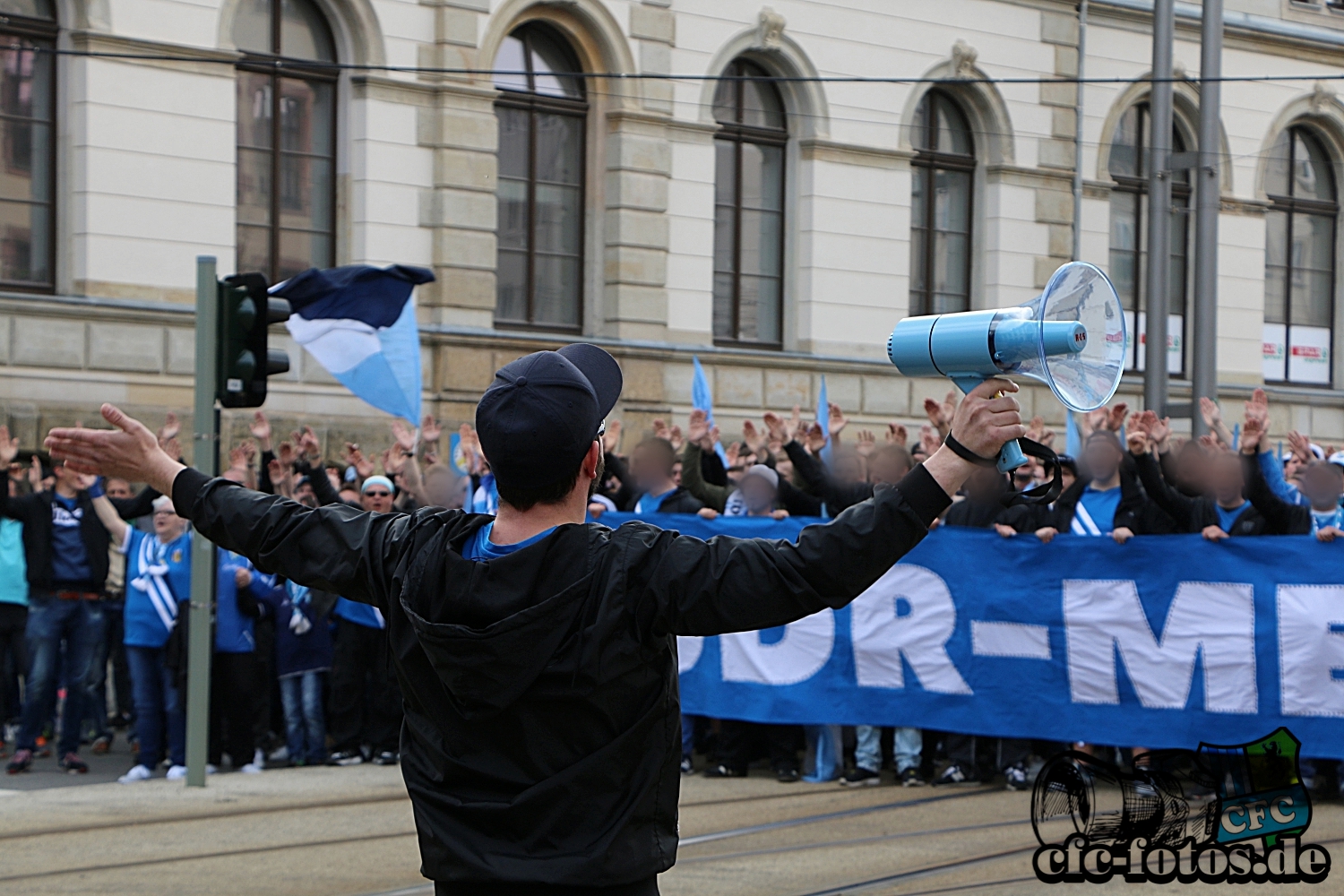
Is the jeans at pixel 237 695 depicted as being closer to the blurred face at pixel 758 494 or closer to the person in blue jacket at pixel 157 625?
the person in blue jacket at pixel 157 625

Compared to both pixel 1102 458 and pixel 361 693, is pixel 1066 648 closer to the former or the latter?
pixel 1102 458

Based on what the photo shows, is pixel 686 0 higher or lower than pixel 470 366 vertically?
higher

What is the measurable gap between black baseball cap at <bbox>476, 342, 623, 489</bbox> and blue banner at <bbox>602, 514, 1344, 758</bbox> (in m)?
7.77

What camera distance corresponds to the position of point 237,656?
12086 mm

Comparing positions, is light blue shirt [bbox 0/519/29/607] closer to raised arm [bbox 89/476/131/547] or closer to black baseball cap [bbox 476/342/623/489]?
raised arm [bbox 89/476/131/547]

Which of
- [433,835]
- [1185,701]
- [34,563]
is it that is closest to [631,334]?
[34,563]

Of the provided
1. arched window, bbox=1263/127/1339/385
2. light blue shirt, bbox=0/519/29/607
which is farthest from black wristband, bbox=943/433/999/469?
arched window, bbox=1263/127/1339/385

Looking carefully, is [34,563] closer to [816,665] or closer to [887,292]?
[816,665]

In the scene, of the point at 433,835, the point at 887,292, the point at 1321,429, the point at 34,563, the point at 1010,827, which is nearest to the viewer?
the point at 433,835

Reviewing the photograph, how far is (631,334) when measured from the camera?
899 inches

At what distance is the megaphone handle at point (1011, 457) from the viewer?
3219 millimetres

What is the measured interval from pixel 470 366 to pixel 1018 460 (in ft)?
60.1

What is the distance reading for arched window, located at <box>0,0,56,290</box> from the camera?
1866 centimetres

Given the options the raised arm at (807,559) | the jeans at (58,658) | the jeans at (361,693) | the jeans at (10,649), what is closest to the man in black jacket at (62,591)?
the jeans at (58,658)
